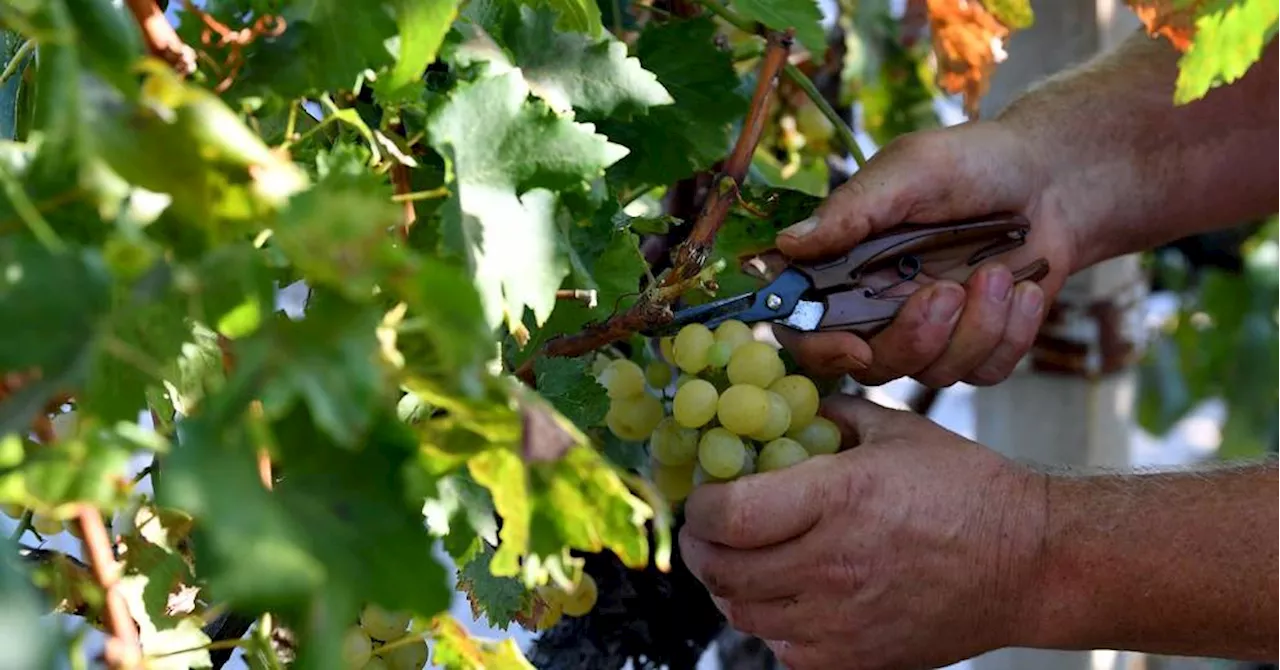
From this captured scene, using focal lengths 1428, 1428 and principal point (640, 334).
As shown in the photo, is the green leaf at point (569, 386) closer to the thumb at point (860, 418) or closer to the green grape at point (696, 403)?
the green grape at point (696, 403)

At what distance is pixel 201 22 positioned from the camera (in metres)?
0.43

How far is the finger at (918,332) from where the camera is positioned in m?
0.77

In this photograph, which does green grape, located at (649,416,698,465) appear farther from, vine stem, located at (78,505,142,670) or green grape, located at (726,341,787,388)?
vine stem, located at (78,505,142,670)

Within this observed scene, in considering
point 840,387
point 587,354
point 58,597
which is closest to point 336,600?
point 58,597

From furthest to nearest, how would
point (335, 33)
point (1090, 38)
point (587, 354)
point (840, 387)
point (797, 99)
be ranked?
1. point (1090, 38)
2. point (797, 99)
3. point (840, 387)
4. point (587, 354)
5. point (335, 33)

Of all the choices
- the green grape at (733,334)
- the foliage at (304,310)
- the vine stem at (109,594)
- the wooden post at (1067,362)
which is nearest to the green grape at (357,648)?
the foliage at (304,310)

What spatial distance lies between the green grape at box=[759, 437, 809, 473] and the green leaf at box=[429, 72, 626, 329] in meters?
0.22

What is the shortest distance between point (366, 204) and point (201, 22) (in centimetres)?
15

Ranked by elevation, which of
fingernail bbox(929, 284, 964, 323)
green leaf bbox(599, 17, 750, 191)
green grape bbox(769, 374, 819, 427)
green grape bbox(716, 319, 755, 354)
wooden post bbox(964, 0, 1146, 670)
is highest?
green leaf bbox(599, 17, 750, 191)

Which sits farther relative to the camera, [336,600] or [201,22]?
[201,22]

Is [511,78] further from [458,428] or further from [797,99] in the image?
[797,99]

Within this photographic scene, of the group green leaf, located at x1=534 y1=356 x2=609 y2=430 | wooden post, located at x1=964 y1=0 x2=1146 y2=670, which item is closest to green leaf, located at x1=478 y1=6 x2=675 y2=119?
green leaf, located at x1=534 y1=356 x2=609 y2=430

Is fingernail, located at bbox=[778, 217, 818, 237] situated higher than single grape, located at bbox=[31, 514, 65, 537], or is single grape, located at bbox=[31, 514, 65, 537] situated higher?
fingernail, located at bbox=[778, 217, 818, 237]

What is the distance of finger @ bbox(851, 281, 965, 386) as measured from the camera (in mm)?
774
